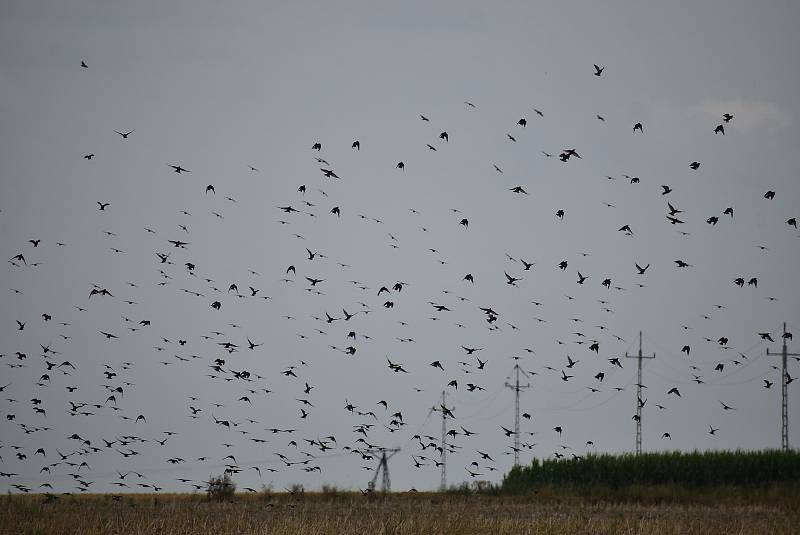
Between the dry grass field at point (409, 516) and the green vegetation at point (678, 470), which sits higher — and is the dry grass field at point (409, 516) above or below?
below

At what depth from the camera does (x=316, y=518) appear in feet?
97.2

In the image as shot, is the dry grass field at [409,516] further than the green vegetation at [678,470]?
No

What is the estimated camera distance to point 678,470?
56.0 metres

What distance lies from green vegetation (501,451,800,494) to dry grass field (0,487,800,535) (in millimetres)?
4554

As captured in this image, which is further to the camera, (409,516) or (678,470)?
(678,470)

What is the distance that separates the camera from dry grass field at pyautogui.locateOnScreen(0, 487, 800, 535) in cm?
2534

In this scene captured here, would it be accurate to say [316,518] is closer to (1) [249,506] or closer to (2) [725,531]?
(1) [249,506]

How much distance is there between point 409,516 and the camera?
31.7m

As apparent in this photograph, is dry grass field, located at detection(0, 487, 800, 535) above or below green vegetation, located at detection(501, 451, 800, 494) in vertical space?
below

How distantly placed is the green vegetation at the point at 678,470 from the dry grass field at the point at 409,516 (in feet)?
14.9

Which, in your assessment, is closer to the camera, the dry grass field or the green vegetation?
the dry grass field

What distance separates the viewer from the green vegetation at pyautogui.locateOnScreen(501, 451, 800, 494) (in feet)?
183

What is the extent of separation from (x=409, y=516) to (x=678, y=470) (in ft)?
95.0

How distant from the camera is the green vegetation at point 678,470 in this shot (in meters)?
55.8
